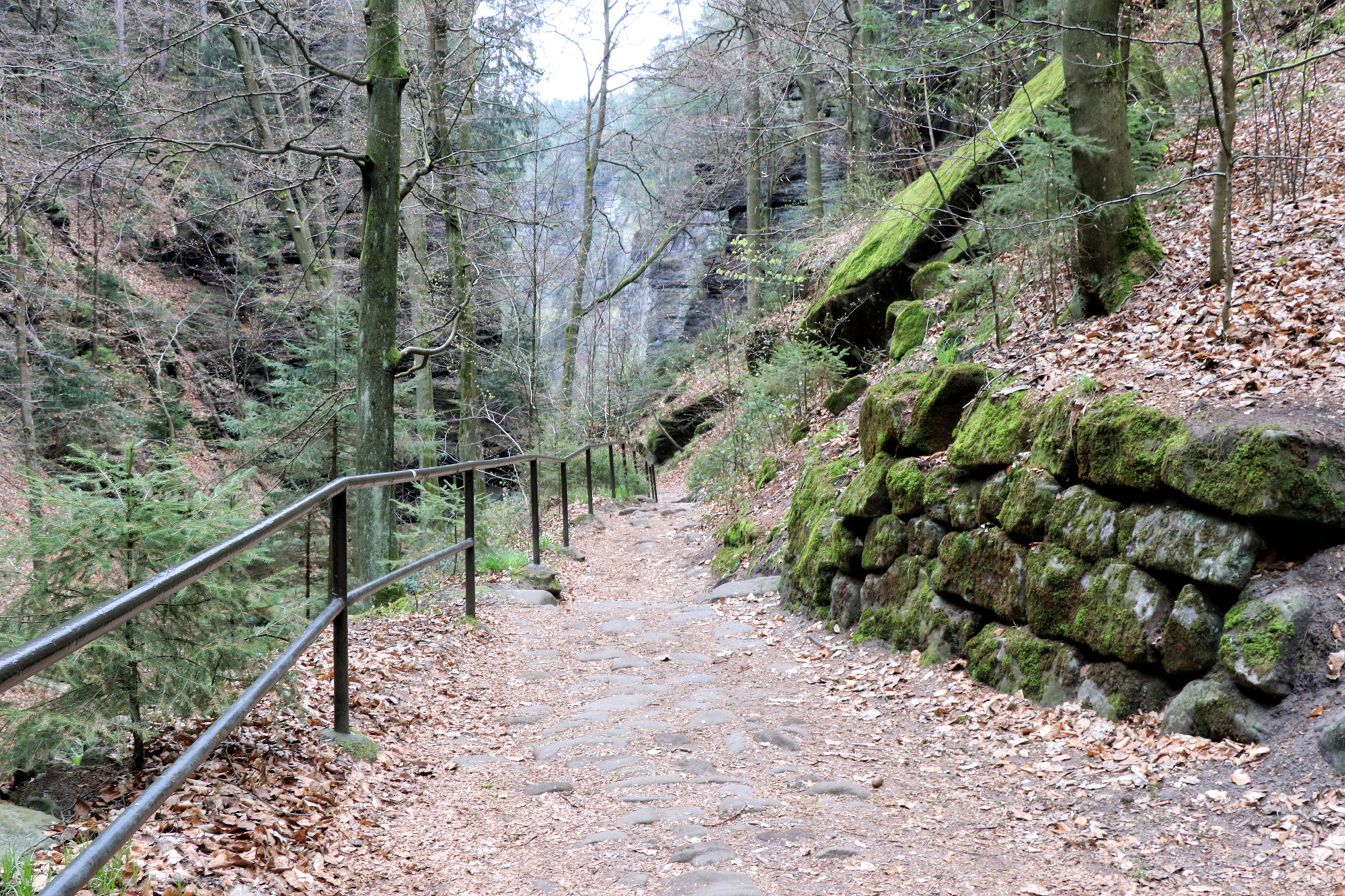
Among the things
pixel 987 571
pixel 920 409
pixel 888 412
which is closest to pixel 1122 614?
pixel 987 571

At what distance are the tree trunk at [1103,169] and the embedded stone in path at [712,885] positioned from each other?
16.2 ft

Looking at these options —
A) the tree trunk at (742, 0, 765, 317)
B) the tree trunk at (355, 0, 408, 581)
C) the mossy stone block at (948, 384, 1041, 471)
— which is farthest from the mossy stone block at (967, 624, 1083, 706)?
the tree trunk at (742, 0, 765, 317)

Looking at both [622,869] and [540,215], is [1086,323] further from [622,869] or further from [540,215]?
[540,215]

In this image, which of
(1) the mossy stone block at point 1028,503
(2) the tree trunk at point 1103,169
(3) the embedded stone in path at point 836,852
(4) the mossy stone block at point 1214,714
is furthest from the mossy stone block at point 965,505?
(3) the embedded stone in path at point 836,852

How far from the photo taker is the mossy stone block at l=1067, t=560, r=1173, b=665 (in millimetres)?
3658

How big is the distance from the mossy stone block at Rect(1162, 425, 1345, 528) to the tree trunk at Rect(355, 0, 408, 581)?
6323 mm

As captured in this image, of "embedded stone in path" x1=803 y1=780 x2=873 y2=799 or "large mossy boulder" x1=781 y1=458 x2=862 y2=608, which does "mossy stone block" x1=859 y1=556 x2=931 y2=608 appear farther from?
"embedded stone in path" x1=803 y1=780 x2=873 y2=799

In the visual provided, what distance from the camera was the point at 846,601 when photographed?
244 inches

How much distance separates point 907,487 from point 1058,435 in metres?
1.37

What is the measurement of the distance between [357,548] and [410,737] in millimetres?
4144

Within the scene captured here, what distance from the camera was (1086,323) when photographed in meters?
5.92

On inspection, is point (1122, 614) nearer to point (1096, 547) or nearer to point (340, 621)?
point (1096, 547)

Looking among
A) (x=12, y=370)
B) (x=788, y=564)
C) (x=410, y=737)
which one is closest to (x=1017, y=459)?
(x=788, y=564)

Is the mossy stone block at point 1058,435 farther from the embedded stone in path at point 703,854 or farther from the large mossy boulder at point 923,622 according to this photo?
the embedded stone in path at point 703,854
